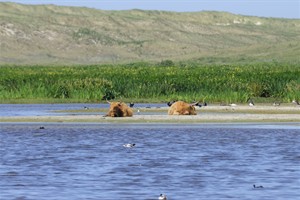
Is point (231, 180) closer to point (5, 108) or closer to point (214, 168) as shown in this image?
point (214, 168)

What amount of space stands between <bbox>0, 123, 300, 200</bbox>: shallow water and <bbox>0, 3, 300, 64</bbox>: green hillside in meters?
95.9

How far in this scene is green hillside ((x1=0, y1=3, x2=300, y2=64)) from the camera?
5738 inches

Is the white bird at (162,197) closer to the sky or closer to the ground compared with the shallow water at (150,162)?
closer to the ground

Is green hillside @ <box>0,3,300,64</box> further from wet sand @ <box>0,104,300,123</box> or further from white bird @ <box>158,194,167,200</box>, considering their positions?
white bird @ <box>158,194,167,200</box>

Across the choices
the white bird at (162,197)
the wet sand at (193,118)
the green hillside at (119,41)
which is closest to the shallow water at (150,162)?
the white bird at (162,197)

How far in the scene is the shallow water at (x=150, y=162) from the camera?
58.6ft

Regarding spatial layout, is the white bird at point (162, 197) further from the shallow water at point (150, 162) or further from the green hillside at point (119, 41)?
the green hillside at point (119, 41)

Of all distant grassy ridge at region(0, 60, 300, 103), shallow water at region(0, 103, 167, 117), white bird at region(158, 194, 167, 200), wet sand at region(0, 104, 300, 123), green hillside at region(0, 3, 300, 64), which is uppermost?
green hillside at region(0, 3, 300, 64)

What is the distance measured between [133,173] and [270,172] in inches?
101

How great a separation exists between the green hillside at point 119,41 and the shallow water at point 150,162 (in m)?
95.9

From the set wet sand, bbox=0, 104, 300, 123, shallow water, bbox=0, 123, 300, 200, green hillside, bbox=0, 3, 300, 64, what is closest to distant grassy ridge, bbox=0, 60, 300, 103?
wet sand, bbox=0, 104, 300, 123

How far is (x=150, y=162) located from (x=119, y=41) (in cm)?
14814

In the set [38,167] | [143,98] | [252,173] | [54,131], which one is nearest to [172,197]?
[252,173]

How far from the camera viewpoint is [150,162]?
22.7m
